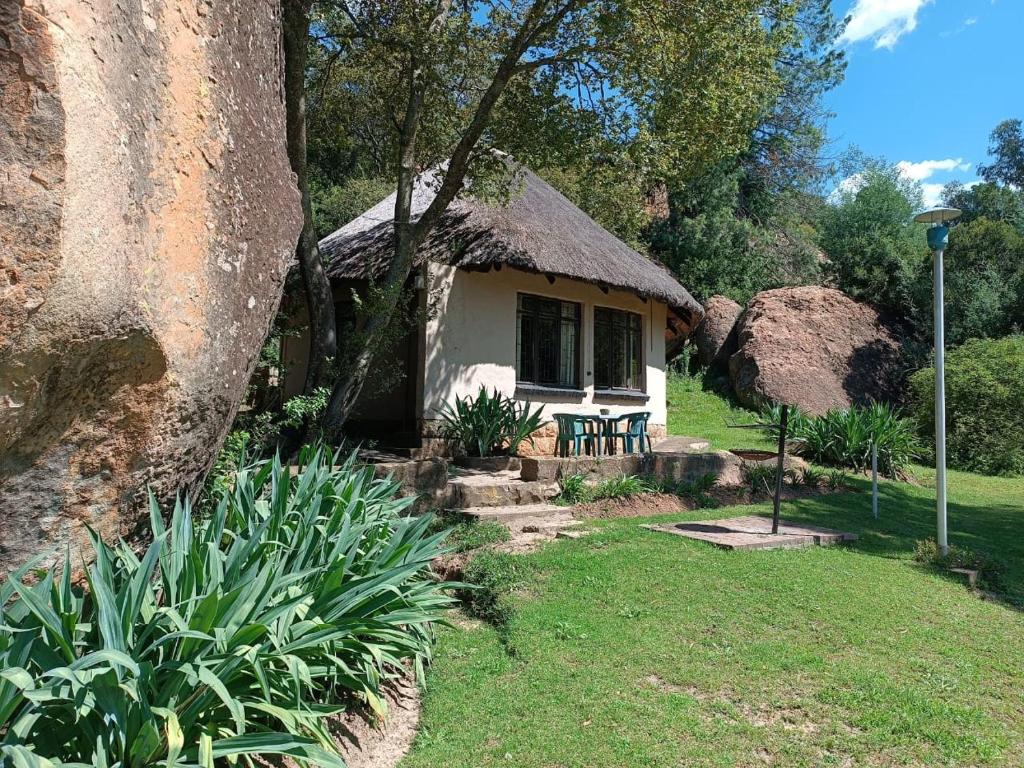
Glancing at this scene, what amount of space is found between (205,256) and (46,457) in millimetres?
1036

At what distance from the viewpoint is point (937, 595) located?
5633 millimetres

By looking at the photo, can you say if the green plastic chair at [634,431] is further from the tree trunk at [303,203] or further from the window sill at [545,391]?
the tree trunk at [303,203]

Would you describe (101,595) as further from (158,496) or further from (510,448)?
(510,448)

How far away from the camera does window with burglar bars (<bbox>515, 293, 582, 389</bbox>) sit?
41.2 feet

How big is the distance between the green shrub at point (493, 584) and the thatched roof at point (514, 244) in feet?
18.8

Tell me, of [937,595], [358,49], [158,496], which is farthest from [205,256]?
[358,49]

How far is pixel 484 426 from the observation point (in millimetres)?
10828

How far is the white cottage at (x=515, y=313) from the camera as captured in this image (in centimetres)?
1113

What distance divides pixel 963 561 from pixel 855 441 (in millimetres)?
6207

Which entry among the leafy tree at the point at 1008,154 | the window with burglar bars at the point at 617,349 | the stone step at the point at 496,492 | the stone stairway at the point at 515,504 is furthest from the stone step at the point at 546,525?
the leafy tree at the point at 1008,154

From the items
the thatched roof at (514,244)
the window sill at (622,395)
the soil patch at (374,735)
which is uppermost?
the thatched roof at (514,244)

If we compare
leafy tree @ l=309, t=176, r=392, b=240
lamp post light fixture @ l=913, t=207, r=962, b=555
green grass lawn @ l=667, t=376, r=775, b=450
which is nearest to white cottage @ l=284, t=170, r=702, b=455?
green grass lawn @ l=667, t=376, r=775, b=450

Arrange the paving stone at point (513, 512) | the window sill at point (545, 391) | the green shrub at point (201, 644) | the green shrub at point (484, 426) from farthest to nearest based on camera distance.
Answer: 1. the window sill at point (545, 391)
2. the green shrub at point (484, 426)
3. the paving stone at point (513, 512)
4. the green shrub at point (201, 644)

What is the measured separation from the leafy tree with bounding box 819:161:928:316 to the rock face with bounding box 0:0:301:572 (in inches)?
800
